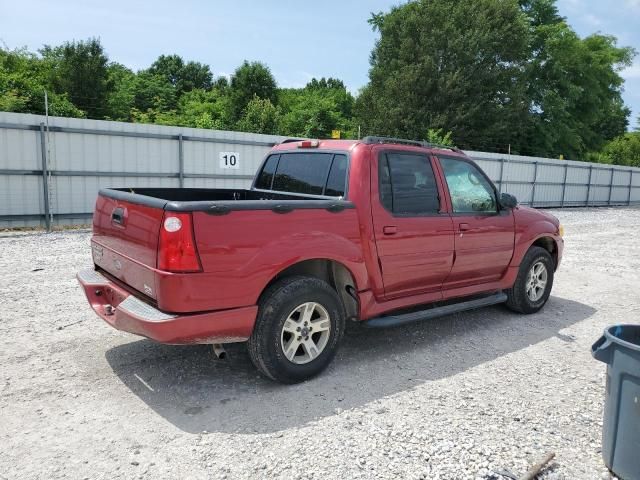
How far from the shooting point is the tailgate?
3317mm

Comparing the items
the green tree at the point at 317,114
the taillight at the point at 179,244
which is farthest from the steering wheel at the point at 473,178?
the green tree at the point at 317,114

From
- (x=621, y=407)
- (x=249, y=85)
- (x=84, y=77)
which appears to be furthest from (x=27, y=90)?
(x=621, y=407)

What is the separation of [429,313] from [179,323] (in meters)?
2.31

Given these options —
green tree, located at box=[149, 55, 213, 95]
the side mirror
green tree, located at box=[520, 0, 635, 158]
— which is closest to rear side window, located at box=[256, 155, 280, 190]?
the side mirror

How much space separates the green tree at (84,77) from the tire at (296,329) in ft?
96.3

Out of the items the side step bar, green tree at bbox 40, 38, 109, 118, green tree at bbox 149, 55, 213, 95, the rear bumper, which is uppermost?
green tree at bbox 149, 55, 213, 95

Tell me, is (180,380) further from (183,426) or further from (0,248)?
(0,248)

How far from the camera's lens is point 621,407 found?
2.68 metres

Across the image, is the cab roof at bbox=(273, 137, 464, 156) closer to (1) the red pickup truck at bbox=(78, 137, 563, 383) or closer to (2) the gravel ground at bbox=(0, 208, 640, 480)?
(1) the red pickup truck at bbox=(78, 137, 563, 383)

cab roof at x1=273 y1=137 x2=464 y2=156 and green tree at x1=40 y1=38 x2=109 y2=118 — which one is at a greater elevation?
green tree at x1=40 y1=38 x2=109 y2=118

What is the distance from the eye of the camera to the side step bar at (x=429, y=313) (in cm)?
420

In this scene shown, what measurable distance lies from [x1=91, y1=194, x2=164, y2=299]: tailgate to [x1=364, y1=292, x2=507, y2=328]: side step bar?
5.97 ft

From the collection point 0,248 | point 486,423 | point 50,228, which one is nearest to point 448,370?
point 486,423

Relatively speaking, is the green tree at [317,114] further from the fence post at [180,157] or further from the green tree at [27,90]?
the fence post at [180,157]
